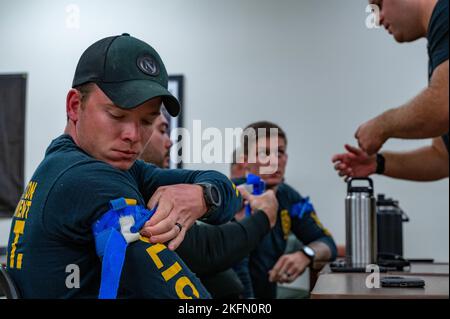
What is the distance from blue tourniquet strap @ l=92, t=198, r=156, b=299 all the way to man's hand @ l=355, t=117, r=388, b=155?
55 cm

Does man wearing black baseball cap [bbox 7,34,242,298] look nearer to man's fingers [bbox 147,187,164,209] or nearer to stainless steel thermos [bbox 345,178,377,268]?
man's fingers [bbox 147,187,164,209]

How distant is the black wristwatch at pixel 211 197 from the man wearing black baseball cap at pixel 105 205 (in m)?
0.02

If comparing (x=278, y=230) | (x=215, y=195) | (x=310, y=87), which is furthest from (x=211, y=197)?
(x=310, y=87)

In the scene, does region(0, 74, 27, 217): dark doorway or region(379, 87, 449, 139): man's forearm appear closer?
region(379, 87, 449, 139): man's forearm

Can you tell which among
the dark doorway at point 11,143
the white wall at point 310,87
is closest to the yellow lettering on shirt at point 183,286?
the white wall at point 310,87

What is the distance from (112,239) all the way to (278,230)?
A: 1.62m

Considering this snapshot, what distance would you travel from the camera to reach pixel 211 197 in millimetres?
939

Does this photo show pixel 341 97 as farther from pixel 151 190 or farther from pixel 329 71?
pixel 151 190

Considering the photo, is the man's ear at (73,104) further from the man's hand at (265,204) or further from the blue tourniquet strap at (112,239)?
the man's hand at (265,204)

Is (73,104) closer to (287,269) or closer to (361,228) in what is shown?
(361,228)

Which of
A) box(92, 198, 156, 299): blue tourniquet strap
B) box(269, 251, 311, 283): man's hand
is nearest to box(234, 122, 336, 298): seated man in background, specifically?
box(269, 251, 311, 283): man's hand

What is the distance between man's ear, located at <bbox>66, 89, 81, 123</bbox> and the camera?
860 millimetres
